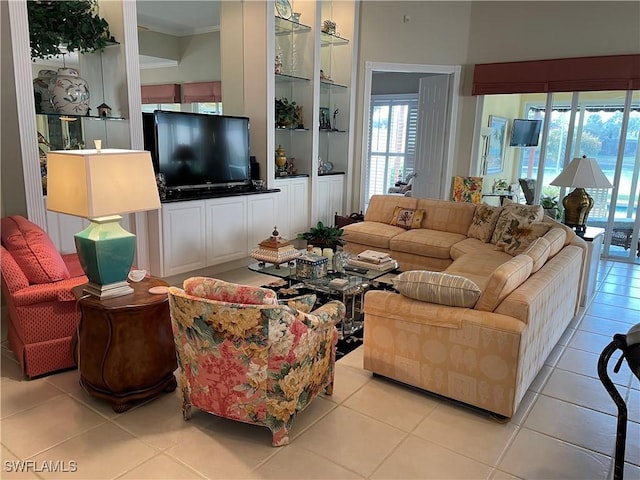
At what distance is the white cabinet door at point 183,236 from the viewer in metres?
4.51

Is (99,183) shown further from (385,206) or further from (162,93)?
(162,93)

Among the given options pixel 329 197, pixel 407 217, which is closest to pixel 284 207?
pixel 329 197

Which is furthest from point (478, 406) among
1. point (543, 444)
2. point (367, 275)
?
point (367, 275)

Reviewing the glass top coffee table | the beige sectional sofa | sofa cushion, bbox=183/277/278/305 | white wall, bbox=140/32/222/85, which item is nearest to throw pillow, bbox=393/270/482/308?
the beige sectional sofa

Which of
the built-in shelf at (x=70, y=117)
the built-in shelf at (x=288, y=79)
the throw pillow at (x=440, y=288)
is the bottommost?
the throw pillow at (x=440, y=288)

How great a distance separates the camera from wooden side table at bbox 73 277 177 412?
2.52m

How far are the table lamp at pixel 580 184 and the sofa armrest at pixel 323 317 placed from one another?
320 cm

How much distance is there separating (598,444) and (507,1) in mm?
6029

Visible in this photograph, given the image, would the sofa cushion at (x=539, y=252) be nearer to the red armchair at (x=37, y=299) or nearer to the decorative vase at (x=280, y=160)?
the red armchair at (x=37, y=299)

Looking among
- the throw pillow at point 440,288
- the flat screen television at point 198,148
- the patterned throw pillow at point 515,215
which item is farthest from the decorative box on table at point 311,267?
the patterned throw pillow at point 515,215

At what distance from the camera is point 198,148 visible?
497 cm

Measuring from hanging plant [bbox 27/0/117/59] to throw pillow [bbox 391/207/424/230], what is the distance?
3.48 metres

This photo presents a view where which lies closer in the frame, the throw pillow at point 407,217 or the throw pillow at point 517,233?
the throw pillow at point 517,233

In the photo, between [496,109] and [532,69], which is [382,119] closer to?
[496,109]
